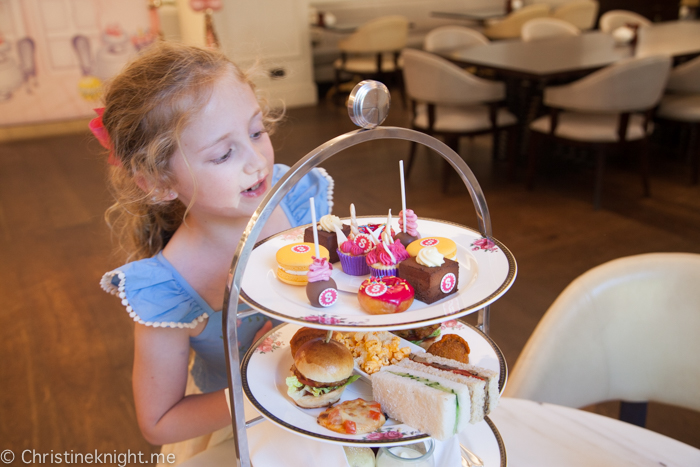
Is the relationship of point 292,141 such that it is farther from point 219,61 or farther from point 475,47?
point 219,61

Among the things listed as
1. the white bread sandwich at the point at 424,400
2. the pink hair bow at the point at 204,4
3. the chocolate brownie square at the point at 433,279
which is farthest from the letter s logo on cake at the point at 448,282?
the pink hair bow at the point at 204,4

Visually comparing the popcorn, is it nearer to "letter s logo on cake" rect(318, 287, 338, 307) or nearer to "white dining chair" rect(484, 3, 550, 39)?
"letter s logo on cake" rect(318, 287, 338, 307)

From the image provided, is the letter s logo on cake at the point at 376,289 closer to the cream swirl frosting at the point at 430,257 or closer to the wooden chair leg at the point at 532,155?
the cream swirl frosting at the point at 430,257

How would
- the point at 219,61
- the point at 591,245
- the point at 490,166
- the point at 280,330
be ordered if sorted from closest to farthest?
the point at 280,330 → the point at 219,61 → the point at 591,245 → the point at 490,166

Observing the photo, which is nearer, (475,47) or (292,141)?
(475,47)

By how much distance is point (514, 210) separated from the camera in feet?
12.4

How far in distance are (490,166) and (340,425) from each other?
4253 mm

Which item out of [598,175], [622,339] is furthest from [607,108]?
[622,339]

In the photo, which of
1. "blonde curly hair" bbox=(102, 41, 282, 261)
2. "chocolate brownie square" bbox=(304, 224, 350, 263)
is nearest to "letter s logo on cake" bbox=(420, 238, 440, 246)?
"chocolate brownie square" bbox=(304, 224, 350, 263)

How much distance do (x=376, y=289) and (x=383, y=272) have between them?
8cm

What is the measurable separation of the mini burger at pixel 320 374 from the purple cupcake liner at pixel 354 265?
0.10 m

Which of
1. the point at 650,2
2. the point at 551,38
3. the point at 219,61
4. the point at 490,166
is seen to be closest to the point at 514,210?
the point at 490,166

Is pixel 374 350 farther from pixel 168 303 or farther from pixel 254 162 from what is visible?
pixel 168 303

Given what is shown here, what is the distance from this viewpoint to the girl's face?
823 millimetres
